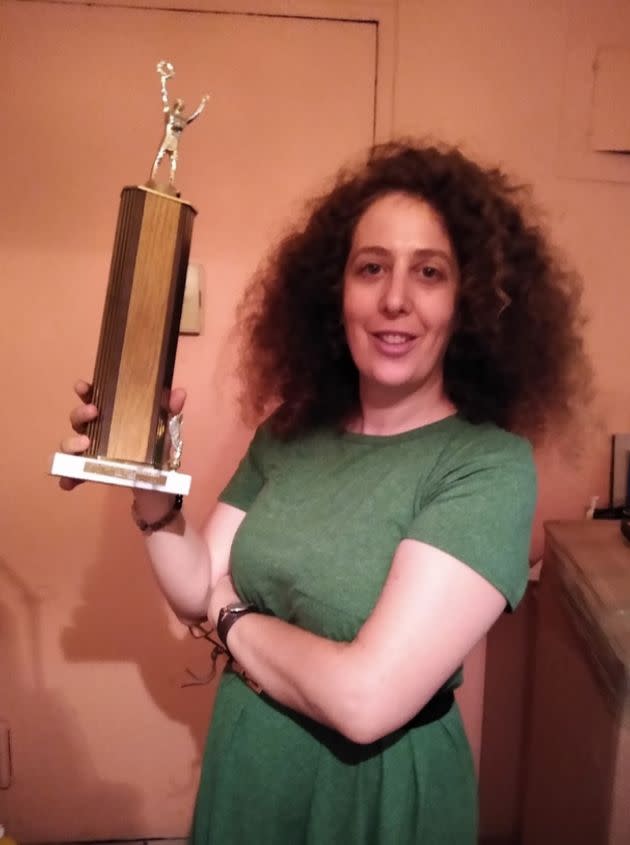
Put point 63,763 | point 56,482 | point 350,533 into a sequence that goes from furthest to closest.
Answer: point 63,763
point 56,482
point 350,533

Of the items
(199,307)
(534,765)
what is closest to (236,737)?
(534,765)

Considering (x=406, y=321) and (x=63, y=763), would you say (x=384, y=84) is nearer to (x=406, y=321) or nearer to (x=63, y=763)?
(x=406, y=321)

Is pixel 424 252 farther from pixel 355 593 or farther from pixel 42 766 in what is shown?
pixel 42 766

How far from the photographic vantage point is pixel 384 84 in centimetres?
123

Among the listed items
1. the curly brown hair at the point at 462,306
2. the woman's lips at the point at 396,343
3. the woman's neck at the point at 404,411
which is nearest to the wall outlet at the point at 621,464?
the curly brown hair at the point at 462,306

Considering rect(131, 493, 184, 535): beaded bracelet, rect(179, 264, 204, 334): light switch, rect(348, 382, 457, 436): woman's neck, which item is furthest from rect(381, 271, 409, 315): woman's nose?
rect(179, 264, 204, 334): light switch

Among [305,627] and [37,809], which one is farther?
[37,809]

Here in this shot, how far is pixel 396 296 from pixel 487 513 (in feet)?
Result: 0.91

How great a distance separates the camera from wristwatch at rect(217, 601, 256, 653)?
81 centimetres

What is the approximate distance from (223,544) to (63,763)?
2.95 feet

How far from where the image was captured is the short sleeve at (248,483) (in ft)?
3.18

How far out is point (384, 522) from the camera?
75 centimetres

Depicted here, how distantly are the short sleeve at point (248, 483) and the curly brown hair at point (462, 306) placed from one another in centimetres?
6

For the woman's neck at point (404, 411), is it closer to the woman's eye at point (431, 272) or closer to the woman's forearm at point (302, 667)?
the woman's eye at point (431, 272)
